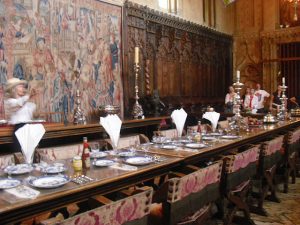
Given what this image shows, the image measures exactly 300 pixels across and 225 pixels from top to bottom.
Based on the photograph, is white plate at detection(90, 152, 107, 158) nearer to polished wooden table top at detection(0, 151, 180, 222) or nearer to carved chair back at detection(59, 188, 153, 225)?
polished wooden table top at detection(0, 151, 180, 222)

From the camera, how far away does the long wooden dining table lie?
6.11 feet

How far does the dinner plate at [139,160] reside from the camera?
2816 millimetres

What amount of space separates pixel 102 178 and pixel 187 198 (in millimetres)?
634

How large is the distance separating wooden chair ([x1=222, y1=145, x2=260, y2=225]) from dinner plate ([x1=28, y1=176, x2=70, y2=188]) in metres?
1.48

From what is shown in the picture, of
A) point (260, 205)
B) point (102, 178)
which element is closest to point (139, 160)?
point (102, 178)

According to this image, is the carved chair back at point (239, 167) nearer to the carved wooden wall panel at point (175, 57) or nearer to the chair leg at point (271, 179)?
the chair leg at point (271, 179)

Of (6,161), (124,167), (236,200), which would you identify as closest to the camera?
(124,167)

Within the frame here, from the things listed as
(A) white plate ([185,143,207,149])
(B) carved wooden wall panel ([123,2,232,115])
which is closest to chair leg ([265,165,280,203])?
(A) white plate ([185,143,207,149])

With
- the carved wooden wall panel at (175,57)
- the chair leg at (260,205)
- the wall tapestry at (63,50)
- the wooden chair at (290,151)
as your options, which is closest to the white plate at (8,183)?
the chair leg at (260,205)

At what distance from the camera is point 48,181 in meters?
2.29

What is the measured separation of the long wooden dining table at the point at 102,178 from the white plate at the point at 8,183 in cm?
5

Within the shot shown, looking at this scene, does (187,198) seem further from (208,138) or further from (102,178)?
(208,138)

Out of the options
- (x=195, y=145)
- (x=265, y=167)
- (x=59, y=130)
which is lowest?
(x=265, y=167)

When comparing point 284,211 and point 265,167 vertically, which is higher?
point 265,167
